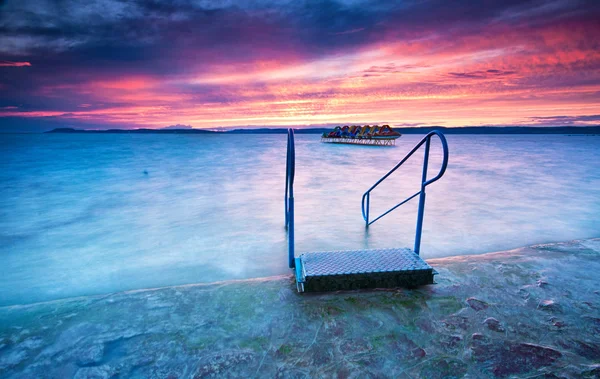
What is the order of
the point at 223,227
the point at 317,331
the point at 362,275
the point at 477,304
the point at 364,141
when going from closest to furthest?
the point at 317,331 → the point at 477,304 → the point at 362,275 → the point at 223,227 → the point at 364,141

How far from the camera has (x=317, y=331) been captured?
7.70 feet

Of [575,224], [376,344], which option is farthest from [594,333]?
[575,224]

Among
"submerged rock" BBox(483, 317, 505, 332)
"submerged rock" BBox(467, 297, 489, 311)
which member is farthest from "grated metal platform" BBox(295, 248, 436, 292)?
"submerged rock" BBox(483, 317, 505, 332)

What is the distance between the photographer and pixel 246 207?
769 cm

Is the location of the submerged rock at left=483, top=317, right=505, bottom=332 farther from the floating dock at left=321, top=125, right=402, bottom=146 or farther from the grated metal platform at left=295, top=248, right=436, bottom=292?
the floating dock at left=321, top=125, right=402, bottom=146

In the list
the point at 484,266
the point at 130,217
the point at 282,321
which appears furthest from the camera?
the point at 130,217

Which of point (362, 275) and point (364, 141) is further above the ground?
point (364, 141)

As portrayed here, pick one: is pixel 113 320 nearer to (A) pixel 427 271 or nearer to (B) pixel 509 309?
(A) pixel 427 271

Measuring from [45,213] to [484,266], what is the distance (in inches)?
372

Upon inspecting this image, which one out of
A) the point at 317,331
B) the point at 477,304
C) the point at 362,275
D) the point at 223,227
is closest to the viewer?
the point at 317,331

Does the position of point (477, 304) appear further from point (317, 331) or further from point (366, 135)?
point (366, 135)

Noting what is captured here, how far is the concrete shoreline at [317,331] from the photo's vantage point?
2.03 m

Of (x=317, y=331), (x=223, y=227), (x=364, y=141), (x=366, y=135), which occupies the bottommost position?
(x=223, y=227)

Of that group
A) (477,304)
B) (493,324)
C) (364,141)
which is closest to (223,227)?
(477,304)
